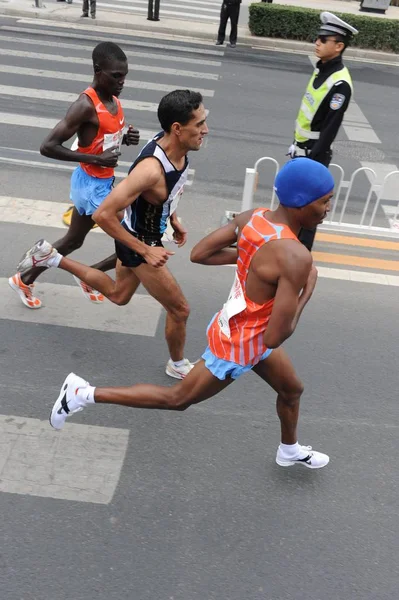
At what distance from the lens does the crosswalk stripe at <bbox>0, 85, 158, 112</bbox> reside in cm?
998

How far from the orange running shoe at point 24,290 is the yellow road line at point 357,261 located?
2.66 m

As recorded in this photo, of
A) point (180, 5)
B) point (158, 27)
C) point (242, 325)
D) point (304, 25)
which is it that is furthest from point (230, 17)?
point (242, 325)

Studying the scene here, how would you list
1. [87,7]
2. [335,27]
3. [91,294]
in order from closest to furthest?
[91,294]
[335,27]
[87,7]

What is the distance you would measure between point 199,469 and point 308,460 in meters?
0.61

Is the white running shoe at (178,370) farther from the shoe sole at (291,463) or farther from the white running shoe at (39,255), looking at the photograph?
the white running shoe at (39,255)

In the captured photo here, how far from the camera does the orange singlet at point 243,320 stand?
285cm

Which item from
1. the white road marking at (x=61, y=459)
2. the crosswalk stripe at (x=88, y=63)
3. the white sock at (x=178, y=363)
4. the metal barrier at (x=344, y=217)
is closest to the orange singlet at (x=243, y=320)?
the white road marking at (x=61, y=459)

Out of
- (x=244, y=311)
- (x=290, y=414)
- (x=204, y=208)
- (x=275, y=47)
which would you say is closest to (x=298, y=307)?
(x=244, y=311)

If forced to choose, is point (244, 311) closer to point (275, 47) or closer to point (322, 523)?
point (322, 523)

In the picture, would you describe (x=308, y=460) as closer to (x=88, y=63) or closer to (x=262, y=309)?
(x=262, y=309)

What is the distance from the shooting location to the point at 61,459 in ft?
11.3

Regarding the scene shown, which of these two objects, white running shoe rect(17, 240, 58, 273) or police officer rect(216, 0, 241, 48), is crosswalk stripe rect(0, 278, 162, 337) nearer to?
white running shoe rect(17, 240, 58, 273)

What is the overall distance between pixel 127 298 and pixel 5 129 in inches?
209

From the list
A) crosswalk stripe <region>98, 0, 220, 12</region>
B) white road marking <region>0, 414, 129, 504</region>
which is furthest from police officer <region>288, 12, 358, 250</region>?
crosswalk stripe <region>98, 0, 220, 12</region>
